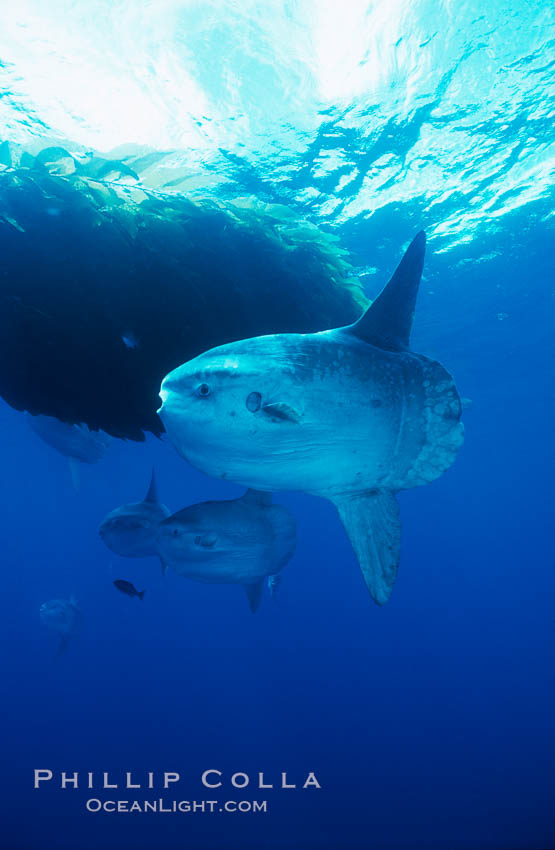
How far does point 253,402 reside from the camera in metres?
1.64

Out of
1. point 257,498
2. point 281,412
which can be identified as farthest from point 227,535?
point 281,412

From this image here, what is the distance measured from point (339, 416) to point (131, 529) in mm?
3630

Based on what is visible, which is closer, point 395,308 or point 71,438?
point 395,308

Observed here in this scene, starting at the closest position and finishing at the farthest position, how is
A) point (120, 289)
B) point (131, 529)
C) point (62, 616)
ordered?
point (120, 289) < point (131, 529) < point (62, 616)

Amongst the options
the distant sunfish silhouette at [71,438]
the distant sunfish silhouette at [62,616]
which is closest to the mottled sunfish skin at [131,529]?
the distant sunfish silhouette at [71,438]

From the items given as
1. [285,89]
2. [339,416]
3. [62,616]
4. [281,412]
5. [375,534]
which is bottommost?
[375,534]

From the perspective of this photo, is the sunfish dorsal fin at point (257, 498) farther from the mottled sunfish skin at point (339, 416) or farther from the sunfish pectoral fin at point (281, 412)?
the sunfish pectoral fin at point (281, 412)

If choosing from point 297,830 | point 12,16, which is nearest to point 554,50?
point 12,16

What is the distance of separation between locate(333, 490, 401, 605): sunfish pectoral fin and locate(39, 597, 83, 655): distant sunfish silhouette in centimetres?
1271

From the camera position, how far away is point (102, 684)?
1348 inches

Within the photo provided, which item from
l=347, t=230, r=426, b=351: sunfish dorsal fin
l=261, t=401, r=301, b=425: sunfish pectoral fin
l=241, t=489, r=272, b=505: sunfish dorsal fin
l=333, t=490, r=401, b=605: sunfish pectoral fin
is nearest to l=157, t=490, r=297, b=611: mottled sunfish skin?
l=241, t=489, r=272, b=505: sunfish dorsal fin

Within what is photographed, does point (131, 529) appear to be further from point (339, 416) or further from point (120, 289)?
point (339, 416)

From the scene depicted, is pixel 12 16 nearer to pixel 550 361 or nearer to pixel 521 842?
pixel 521 842

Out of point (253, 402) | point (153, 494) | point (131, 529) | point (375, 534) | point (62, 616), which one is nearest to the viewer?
point (253, 402)
